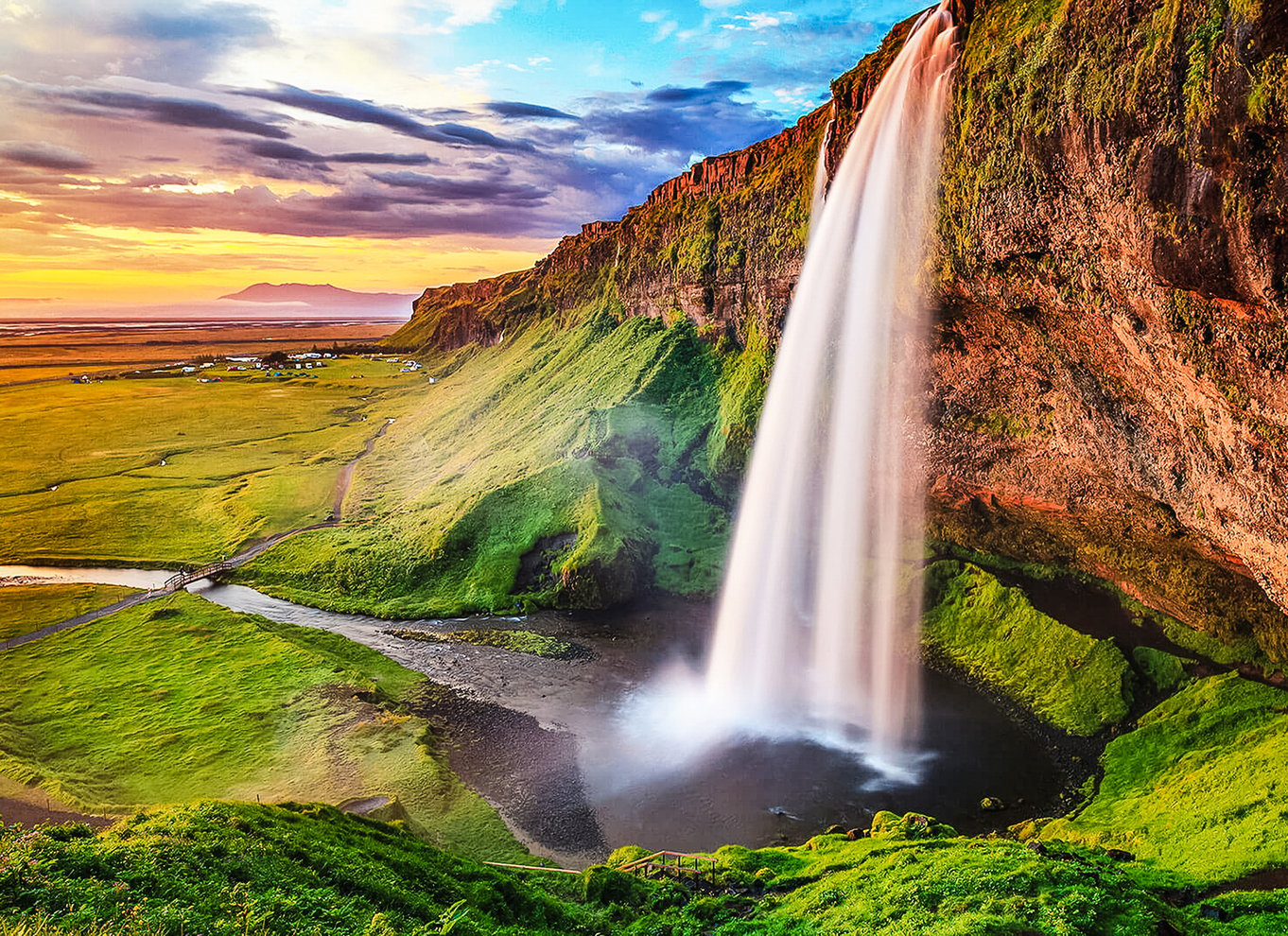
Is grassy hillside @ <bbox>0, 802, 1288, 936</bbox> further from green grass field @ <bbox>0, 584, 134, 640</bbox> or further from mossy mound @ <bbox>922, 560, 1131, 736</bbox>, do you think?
green grass field @ <bbox>0, 584, 134, 640</bbox>

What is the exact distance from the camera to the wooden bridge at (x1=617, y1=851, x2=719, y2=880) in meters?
18.7

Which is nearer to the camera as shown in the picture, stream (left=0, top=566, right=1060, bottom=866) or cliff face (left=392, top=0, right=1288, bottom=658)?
cliff face (left=392, top=0, right=1288, bottom=658)

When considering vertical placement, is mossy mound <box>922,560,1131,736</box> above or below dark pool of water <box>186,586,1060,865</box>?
above

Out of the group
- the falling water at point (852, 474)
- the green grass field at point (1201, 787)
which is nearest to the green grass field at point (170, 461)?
the falling water at point (852, 474)

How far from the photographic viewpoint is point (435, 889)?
14945 mm

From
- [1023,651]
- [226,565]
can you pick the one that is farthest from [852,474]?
[226,565]

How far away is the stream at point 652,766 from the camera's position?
73.9 ft

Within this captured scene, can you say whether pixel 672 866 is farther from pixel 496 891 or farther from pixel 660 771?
pixel 660 771

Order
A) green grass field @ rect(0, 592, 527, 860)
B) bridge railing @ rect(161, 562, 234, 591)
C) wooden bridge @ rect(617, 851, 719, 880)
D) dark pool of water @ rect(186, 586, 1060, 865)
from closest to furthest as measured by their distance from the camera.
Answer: wooden bridge @ rect(617, 851, 719, 880), dark pool of water @ rect(186, 586, 1060, 865), green grass field @ rect(0, 592, 527, 860), bridge railing @ rect(161, 562, 234, 591)

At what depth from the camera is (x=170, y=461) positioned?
239 ft

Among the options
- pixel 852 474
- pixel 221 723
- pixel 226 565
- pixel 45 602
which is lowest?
pixel 45 602

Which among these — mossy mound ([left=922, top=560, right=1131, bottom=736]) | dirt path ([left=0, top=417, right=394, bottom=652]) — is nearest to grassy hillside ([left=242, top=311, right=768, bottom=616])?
dirt path ([left=0, top=417, right=394, bottom=652])

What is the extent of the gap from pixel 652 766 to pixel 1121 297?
69.4 ft

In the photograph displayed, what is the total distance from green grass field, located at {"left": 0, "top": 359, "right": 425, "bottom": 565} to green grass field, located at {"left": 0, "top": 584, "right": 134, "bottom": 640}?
5.26 m
